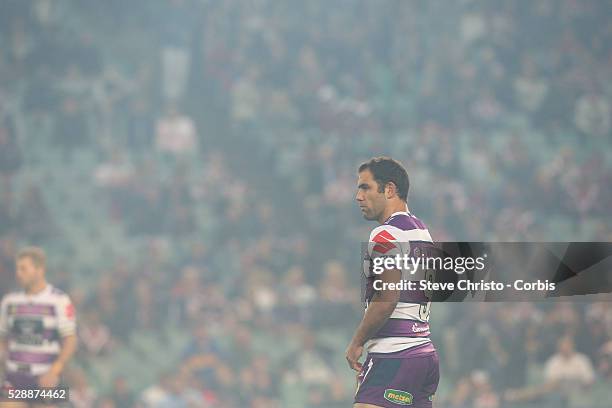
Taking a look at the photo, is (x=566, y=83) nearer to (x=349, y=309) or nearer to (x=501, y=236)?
(x=501, y=236)

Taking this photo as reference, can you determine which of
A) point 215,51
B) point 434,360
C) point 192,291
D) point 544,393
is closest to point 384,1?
point 215,51

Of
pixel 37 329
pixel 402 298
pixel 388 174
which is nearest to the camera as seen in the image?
pixel 402 298

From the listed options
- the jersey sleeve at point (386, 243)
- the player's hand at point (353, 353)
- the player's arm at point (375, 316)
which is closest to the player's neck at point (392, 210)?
the jersey sleeve at point (386, 243)

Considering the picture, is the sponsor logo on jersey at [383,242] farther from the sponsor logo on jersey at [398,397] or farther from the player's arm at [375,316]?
the sponsor logo on jersey at [398,397]

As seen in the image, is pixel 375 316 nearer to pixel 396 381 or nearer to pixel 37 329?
pixel 396 381

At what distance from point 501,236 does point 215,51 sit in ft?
18.6

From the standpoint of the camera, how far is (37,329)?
755cm

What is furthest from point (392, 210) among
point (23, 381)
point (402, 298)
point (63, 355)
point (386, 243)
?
point (23, 381)

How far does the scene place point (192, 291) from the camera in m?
13.2

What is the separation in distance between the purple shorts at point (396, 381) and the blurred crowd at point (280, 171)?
6.99 metres

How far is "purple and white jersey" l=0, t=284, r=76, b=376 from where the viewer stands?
24.8 ft

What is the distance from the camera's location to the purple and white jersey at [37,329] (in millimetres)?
7551

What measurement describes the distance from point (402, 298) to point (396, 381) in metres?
0.44

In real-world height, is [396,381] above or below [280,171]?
below
